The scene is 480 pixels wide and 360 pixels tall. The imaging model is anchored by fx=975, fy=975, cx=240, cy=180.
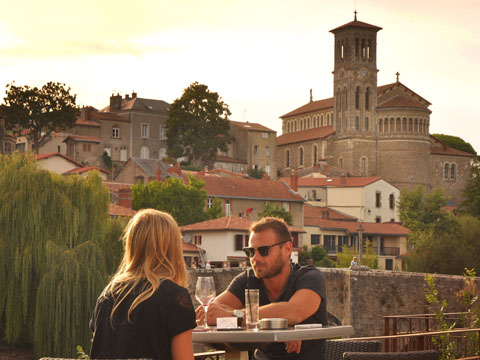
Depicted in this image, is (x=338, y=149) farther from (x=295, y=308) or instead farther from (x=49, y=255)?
(x=295, y=308)

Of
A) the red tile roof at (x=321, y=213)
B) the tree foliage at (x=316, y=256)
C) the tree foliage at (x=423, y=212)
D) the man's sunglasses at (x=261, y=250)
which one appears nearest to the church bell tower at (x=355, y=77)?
the red tile roof at (x=321, y=213)

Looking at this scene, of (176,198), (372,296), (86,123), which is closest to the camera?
(372,296)

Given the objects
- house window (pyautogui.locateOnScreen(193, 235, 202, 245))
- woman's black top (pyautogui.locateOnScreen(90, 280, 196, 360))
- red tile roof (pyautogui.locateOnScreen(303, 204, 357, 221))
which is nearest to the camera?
woman's black top (pyautogui.locateOnScreen(90, 280, 196, 360))

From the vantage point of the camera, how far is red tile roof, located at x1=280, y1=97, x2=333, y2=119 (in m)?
108

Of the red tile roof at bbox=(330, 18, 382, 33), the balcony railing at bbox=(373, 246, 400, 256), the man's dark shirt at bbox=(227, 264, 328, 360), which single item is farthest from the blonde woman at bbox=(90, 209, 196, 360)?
the red tile roof at bbox=(330, 18, 382, 33)

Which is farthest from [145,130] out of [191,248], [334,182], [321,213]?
[191,248]

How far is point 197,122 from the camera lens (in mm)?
86938

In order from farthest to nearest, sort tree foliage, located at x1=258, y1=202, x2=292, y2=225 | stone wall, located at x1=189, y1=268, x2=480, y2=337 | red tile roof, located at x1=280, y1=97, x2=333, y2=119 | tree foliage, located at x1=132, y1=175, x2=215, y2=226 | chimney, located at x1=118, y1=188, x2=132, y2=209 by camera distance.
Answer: red tile roof, located at x1=280, y1=97, x2=333, y2=119, tree foliage, located at x1=258, y1=202, x2=292, y2=225, chimney, located at x1=118, y1=188, x2=132, y2=209, tree foliage, located at x1=132, y1=175, x2=215, y2=226, stone wall, located at x1=189, y1=268, x2=480, y2=337

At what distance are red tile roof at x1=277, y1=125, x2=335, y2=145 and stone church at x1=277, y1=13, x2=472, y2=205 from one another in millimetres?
112

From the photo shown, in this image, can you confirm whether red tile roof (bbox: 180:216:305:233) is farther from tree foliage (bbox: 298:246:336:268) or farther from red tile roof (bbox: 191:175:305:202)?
red tile roof (bbox: 191:175:305:202)

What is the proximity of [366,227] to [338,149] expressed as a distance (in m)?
26.3

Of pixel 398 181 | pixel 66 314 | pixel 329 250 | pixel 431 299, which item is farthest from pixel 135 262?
pixel 398 181

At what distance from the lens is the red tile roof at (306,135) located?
101m

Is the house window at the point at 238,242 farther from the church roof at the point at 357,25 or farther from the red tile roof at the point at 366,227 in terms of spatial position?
the church roof at the point at 357,25
